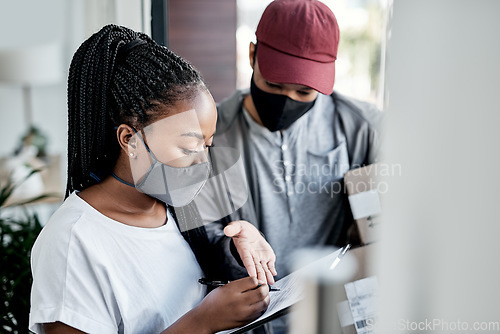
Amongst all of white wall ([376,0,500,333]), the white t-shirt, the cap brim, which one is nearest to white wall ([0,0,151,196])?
the cap brim

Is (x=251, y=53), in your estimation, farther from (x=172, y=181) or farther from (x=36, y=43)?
(x=36, y=43)

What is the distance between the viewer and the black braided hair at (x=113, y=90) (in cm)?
75

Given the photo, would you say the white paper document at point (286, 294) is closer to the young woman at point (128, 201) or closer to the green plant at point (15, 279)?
the young woman at point (128, 201)

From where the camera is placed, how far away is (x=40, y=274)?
2.34 ft

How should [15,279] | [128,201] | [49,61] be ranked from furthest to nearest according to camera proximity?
[49,61], [15,279], [128,201]

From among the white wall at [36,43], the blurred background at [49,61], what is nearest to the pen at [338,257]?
the blurred background at [49,61]

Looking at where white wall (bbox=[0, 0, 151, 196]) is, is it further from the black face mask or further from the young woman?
the young woman

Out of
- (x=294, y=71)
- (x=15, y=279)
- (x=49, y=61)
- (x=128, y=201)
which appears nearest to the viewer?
(x=128, y=201)

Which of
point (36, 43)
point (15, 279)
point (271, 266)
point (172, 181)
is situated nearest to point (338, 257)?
point (271, 266)

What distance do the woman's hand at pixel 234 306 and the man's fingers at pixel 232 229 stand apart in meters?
0.10

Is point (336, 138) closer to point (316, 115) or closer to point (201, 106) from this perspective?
point (316, 115)

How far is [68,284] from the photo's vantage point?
27.8 inches

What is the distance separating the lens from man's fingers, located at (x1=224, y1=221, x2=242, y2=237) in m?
0.81

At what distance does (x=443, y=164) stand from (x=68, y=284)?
1.81ft
